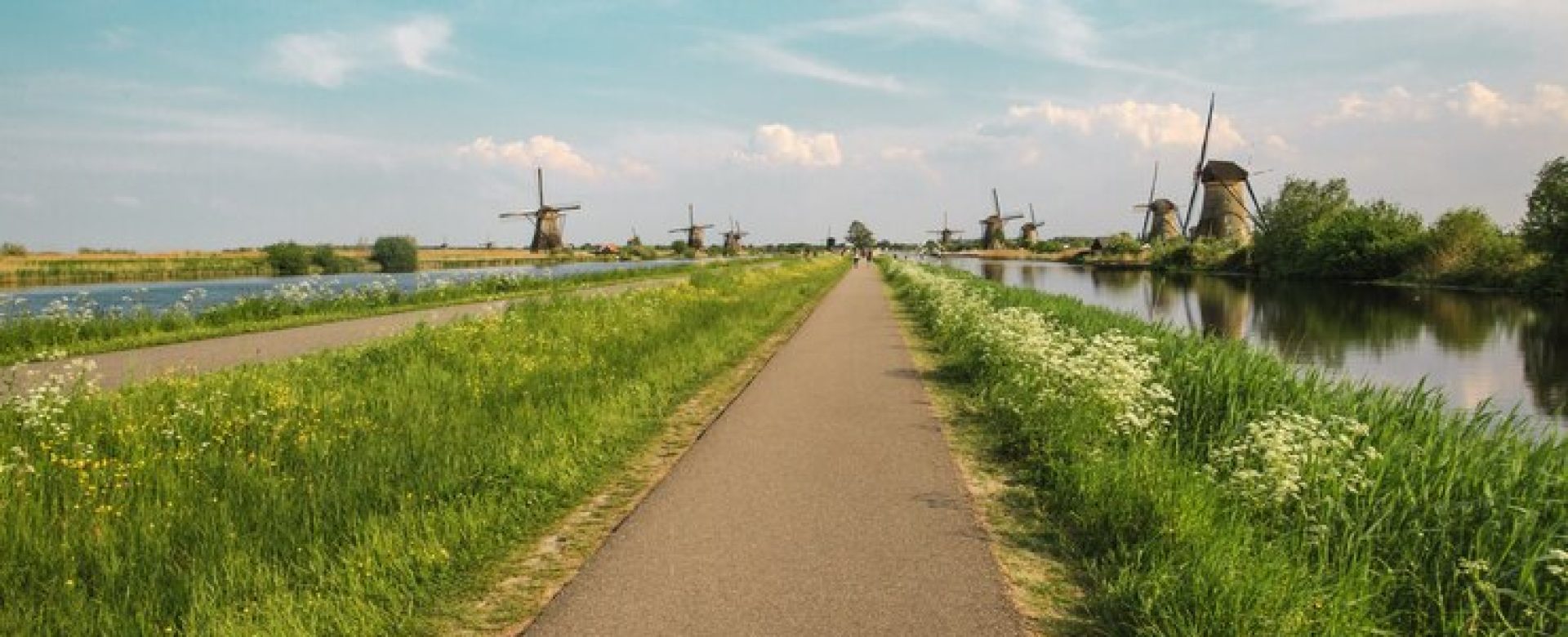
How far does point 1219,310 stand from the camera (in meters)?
37.7

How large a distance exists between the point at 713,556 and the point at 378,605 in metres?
1.99

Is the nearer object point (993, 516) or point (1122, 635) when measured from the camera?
point (1122, 635)

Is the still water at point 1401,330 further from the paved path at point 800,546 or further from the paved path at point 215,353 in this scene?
the paved path at point 215,353

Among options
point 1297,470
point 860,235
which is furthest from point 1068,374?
point 860,235

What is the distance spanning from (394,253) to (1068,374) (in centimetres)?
8355

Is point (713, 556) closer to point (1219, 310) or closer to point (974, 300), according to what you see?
point (974, 300)

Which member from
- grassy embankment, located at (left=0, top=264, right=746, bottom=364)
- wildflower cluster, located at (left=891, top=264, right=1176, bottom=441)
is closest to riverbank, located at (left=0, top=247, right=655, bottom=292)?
grassy embankment, located at (left=0, top=264, right=746, bottom=364)

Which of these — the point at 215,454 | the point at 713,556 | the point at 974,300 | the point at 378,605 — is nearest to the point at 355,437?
the point at 215,454

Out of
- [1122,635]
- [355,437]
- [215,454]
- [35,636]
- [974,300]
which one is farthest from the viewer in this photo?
[974,300]

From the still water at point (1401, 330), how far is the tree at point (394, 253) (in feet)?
201

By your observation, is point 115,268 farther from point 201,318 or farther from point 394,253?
point 201,318

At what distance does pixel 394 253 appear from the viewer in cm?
8119

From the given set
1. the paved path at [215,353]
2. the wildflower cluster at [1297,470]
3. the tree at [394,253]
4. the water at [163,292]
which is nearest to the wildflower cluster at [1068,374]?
the wildflower cluster at [1297,470]

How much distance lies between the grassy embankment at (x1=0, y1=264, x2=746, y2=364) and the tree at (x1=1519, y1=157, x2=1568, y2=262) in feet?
157
